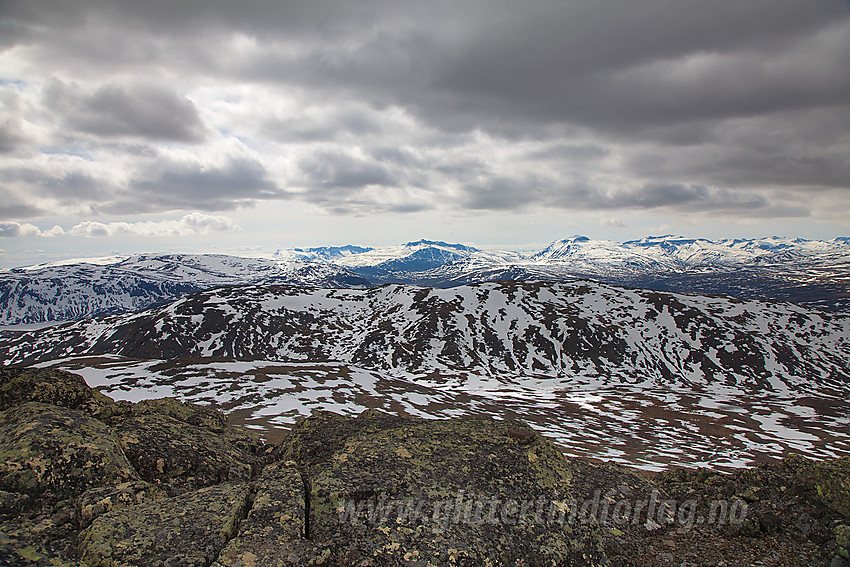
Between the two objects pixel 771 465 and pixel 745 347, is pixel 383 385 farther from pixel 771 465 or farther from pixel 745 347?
pixel 745 347

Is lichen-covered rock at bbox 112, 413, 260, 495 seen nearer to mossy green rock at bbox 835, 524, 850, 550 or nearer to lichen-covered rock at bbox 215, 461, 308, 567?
Answer: lichen-covered rock at bbox 215, 461, 308, 567

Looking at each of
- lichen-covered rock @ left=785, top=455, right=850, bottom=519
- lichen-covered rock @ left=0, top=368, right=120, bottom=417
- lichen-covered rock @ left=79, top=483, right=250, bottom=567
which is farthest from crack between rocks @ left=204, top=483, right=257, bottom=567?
lichen-covered rock @ left=785, top=455, right=850, bottom=519

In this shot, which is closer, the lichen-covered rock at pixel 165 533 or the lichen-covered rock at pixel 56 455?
the lichen-covered rock at pixel 165 533

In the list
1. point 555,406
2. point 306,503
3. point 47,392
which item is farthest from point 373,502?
point 555,406

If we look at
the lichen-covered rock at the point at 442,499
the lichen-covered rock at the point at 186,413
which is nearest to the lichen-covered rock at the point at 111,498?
the lichen-covered rock at the point at 442,499

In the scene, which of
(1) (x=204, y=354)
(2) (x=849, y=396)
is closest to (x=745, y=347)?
(2) (x=849, y=396)

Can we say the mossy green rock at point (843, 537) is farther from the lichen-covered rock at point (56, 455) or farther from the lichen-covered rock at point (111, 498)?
the lichen-covered rock at point (56, 455)

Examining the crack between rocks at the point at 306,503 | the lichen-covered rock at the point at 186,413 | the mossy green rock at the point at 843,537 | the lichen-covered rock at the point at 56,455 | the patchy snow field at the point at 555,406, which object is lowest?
the patchy snow field at the point at 555,406
